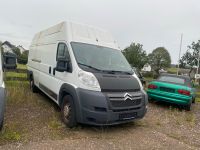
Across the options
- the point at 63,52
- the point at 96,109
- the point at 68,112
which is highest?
the point at 63,52

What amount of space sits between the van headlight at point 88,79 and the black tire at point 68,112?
24.5 inches

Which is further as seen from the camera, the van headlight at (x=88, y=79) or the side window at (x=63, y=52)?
→ the side window at (x=63, y=52)

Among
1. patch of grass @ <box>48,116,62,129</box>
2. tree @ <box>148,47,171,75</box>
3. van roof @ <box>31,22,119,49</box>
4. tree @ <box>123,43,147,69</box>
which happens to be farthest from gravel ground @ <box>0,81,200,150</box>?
tree @ <box>148,47,171,75</box>

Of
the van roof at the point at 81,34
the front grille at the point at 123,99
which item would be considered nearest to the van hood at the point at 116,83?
the front grille at the point at 123,99

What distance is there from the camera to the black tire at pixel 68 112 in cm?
521

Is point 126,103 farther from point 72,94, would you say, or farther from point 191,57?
point 191,57

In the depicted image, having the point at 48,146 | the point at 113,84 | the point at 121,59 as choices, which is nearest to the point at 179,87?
the point at 121,59

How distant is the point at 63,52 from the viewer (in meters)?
6.07

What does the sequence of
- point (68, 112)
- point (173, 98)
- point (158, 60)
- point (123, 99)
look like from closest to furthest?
point (123, 99)
point (68, 112)
point (173, 98)
point (158, 60)

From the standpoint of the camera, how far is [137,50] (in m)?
43.9

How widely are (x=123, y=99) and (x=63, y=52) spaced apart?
7.16 feet

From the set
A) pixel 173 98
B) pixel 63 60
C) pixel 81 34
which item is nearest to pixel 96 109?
pixel 63 60

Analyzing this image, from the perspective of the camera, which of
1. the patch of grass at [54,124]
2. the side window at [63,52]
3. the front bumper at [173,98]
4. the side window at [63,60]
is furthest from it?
the front bumper at [173,98]

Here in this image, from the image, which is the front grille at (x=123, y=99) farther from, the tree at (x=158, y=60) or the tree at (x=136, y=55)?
the tree at (x=158, y=60)
